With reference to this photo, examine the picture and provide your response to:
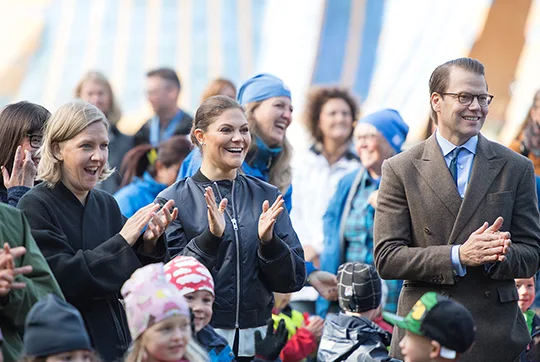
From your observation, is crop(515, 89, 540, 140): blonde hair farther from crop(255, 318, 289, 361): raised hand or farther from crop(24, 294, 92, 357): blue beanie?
crop(24, 294, 92, 357): blue beanie

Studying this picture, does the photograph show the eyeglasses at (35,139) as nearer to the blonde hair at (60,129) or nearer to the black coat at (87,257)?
the blonde hair at (60,129)

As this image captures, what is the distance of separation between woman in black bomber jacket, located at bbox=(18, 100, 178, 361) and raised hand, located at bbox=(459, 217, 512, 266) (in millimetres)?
A: 1324

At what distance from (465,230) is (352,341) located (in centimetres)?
101

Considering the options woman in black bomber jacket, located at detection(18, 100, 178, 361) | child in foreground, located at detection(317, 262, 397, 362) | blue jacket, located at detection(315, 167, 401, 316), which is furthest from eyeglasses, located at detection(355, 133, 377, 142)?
woman in black bomber jacket, located at detection(18, 100, 178, 361)

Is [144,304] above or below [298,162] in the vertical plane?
below

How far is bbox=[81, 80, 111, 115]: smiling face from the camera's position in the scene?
880 cm

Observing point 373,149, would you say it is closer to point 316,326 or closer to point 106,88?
point 316,326

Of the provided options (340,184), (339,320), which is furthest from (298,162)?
(339,320)

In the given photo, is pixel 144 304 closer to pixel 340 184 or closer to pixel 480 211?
pixel 480 211

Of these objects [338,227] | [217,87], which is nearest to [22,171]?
[338,227]

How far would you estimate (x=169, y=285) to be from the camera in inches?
176

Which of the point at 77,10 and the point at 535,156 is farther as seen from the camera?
the point at 77,10

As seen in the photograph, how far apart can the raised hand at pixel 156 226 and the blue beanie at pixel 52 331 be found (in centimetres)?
88

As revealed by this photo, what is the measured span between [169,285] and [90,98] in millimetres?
4537
